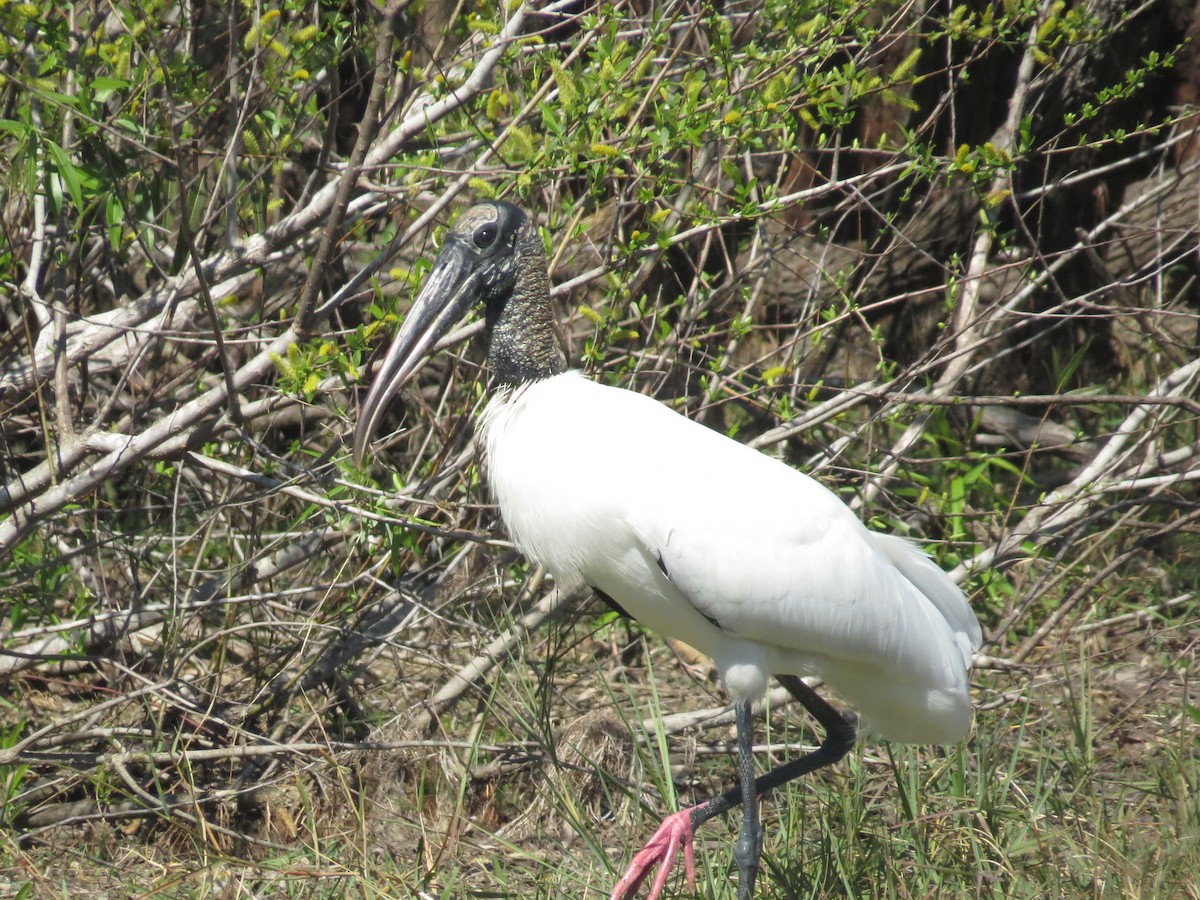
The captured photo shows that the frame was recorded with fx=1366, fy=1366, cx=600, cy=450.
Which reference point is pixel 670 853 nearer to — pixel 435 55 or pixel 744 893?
pixel 744 893

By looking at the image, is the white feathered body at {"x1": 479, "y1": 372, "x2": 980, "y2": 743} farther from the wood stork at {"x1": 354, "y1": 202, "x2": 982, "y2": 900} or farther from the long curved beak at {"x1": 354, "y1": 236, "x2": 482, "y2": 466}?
the long curved beak at {"x1": 354, "y1": 236, "x2": 482, "y2": 466}

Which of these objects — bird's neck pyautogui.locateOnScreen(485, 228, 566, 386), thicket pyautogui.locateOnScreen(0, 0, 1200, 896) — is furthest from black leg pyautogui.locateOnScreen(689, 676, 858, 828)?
bird's neck pyautogui.locateOnScreen(485, 228, 566, 386)

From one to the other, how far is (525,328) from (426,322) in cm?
26

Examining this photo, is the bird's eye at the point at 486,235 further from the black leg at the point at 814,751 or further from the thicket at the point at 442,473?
the black leg at the point at 814,751

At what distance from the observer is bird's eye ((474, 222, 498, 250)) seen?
3.44 meters

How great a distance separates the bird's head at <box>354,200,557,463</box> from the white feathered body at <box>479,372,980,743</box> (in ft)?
0.69

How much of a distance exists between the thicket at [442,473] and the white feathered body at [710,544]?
322mm

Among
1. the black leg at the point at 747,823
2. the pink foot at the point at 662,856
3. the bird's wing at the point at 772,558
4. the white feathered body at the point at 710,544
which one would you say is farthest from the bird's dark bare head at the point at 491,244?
the pink foot at the point at 662,856

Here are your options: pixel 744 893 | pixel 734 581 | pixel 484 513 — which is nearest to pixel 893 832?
pixel 744 893

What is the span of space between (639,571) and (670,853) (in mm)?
680

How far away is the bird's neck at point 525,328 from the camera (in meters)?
3.47

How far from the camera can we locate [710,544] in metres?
3.21

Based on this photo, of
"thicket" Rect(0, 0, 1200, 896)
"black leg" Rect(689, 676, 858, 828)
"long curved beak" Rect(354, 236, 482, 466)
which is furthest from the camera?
"black leg" Rect(689, 676, 858, 828)

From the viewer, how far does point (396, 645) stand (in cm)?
420
